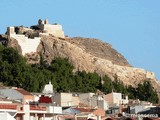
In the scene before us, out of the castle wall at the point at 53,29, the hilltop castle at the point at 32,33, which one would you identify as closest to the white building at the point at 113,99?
the hilltop castle at the point at 32,33

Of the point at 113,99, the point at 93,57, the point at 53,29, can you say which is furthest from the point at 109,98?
the point at 93,57

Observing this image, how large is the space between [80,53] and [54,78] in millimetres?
36637

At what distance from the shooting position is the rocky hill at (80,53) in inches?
5714

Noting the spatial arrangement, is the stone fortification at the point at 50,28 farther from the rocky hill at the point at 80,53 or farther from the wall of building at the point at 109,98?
the wall of building at the point at 109,98

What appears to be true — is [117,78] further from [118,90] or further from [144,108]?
[144,108]

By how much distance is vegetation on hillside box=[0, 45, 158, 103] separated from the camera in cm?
11844

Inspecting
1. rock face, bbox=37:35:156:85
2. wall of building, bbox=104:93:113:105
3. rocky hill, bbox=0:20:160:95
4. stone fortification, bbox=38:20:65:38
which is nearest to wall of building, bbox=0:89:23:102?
wall of building, bbox=104:93:113:105

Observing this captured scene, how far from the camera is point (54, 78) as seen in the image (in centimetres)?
12612

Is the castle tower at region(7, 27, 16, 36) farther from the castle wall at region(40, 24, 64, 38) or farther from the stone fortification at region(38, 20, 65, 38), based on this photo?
the stone fortification at region(38, 20, 65, 38)

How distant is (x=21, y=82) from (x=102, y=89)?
79.9ft

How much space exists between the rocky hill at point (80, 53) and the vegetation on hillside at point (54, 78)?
799 cm

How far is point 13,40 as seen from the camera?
143 m

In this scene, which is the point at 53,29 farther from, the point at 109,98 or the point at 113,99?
the point at 109,98

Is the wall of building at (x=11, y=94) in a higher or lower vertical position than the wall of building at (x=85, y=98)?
lower
